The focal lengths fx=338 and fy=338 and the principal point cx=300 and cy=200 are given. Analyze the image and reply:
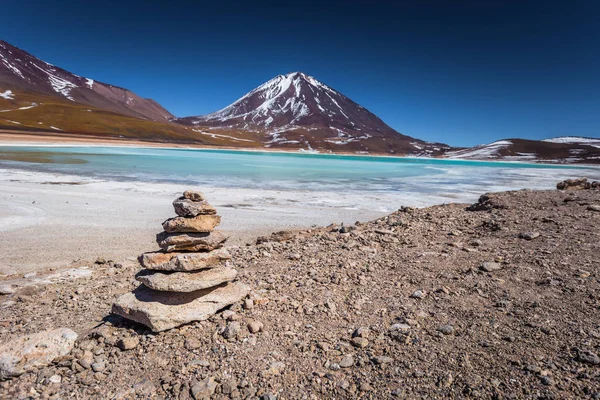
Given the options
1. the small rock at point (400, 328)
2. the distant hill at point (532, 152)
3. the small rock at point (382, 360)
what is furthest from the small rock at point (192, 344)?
the distant hill at point (532, 152)

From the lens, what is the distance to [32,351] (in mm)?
3656

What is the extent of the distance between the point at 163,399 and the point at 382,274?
393 centimetres

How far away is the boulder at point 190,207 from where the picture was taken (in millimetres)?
4734

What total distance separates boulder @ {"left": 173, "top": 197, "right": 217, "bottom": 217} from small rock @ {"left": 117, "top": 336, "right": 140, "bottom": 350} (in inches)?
66.3

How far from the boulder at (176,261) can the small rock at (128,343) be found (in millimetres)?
924

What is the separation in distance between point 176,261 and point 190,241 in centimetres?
36

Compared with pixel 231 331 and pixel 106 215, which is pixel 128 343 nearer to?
pixel 231 331

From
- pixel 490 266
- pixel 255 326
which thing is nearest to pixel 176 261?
pixel 255 326

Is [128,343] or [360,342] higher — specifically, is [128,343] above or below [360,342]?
below

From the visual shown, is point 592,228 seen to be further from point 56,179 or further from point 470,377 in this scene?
A: point 56,179

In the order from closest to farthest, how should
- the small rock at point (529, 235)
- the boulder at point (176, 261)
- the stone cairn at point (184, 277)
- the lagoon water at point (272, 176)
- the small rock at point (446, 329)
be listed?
the small rock at point (446, 329) < the stone cairn at point (184, 277) < the boulder at point (176, 261) < the small rock at point (529, 235) < the lagoon water at point (272, 176)

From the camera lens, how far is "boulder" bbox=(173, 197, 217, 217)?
4.73 m

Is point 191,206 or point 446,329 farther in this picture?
point 191,206

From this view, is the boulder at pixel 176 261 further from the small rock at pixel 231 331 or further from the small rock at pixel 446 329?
the small rock at pixel 446 329
